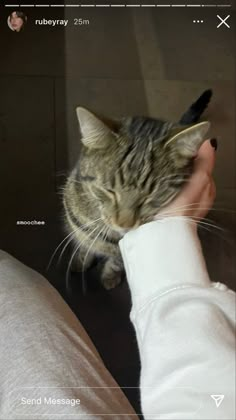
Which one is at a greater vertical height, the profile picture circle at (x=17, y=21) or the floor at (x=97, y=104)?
the profile picture circle at (x=17, y=21)

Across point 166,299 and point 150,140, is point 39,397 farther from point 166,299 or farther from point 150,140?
point 150,140

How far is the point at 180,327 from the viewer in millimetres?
469

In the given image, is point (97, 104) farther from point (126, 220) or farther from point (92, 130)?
point (126, 220)

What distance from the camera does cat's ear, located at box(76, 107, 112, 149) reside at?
0.53 meters

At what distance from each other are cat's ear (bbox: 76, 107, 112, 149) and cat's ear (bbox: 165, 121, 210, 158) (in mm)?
74

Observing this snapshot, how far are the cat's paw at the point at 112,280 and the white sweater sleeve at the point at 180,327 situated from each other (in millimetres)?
32

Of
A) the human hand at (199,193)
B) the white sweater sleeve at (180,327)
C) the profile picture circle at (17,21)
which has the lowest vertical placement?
the white sweater sleeve at (180,327)

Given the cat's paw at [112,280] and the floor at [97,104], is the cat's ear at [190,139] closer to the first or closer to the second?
the floor at [97,104]

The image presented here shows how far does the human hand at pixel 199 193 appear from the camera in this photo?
52 cm

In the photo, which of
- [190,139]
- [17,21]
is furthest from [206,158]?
[17,21]

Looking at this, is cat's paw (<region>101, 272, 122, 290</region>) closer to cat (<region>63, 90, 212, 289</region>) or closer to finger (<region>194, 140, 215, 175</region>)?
cat (<region>63, 90, 212, 289</region>)

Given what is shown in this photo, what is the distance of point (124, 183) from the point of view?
21.9 inches

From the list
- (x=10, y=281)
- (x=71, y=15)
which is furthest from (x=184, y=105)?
(x=10, y=281)

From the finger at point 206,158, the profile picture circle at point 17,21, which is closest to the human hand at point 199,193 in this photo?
the finger at point 206,158
